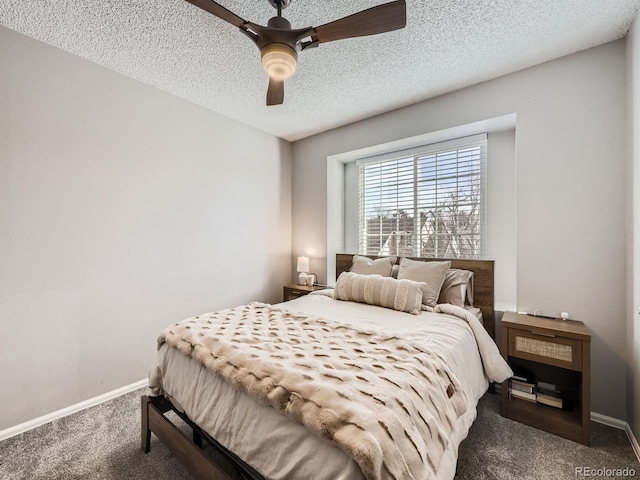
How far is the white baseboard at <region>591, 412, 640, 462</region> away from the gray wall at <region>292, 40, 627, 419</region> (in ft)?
0.12

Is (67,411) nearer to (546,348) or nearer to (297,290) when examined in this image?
(297,290)

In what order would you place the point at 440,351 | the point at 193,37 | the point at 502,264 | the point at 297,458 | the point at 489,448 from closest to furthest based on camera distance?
the point at 297,458 < the point at 440,351 < the point at 489,448 < the point at 193,37 < the point at 502,264

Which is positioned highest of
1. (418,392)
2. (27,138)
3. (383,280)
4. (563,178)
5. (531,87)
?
(531,87)

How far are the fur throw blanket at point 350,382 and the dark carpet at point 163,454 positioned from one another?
0.69m

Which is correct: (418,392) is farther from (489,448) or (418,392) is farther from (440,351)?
(489,448)

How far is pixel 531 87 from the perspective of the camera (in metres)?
2.38

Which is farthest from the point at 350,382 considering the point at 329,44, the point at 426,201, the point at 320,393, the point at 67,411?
the point at 426,201

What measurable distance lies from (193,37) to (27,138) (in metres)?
1.37

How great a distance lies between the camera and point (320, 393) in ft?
3.41

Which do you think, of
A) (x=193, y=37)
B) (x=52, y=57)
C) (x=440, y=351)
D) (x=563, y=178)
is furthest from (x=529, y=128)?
(x=52, y=57)

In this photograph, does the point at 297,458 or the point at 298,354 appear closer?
the point at 297,458

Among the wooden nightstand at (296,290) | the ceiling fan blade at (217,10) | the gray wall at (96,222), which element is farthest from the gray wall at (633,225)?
the gray wall at (96,222)

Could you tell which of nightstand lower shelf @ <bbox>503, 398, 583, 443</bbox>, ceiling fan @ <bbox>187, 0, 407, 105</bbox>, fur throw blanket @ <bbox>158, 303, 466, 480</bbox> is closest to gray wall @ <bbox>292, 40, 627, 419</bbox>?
nightstand lower shelf @ <bbox>503, 398, 583, 443</bbox>

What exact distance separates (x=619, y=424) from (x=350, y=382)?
225 centimetres
